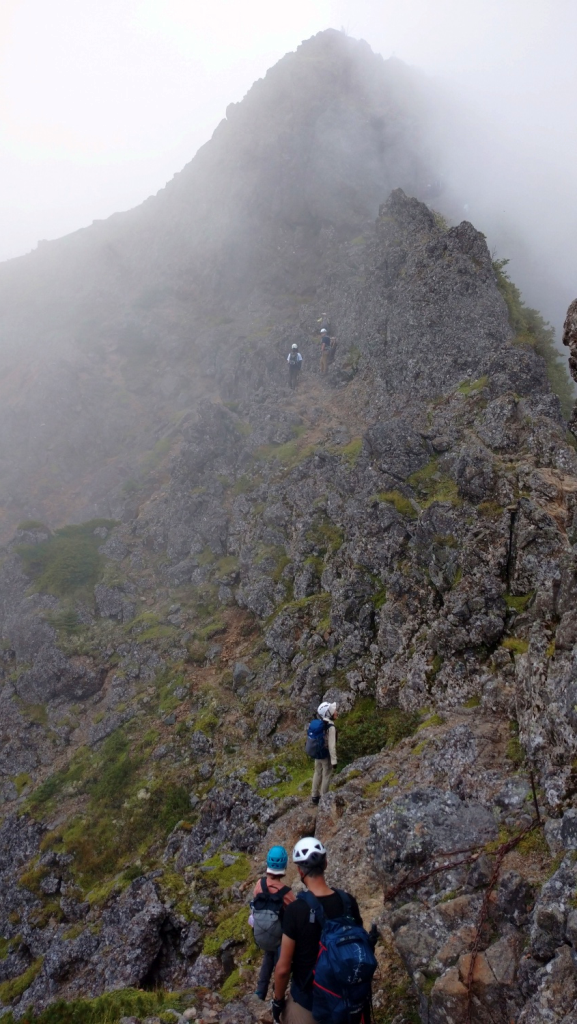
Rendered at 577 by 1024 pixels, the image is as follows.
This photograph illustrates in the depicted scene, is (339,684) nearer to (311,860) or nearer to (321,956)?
(311,860)

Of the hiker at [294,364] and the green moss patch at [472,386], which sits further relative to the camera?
the hiker at [294,364]

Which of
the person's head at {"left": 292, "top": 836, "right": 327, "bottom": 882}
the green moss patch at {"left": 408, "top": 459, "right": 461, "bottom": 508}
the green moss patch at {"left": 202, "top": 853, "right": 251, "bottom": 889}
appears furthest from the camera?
the green moss patch at {"left": 408, "top": 459, "right": 461, "bottom": 508}

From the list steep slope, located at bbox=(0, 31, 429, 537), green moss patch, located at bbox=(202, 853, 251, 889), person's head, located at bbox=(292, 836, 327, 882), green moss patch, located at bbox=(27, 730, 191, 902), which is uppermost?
steep slope, located at bbox=(0, 31, 429, 537)

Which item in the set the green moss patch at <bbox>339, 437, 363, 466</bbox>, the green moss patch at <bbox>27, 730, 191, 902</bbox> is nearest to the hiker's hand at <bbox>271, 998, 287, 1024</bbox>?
the green moss patch at <bbox>27, 730, 191, 902</bbox>

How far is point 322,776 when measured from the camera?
13.8 meters

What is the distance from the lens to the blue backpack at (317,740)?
1312 centimetres

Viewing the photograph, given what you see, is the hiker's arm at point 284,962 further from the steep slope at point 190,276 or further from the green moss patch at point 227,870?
the steep slope at point 190,276

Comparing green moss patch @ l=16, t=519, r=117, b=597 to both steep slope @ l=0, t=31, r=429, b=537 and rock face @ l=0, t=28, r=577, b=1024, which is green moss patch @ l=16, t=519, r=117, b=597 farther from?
steep slope @ l=0, t=31, r=429, b=537

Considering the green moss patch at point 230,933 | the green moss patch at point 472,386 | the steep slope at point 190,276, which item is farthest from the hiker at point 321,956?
the steep slope at point 190,276

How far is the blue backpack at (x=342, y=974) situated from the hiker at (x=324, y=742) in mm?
7358

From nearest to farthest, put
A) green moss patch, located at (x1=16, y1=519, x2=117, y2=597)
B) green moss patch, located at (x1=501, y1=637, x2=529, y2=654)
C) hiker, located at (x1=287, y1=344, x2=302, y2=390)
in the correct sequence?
green moss patch, located at (x1=501, y1=637, x2=529, y2=654), green moss patch, located at (x1=16, y1=519, x2=117, y2=597), hiker, located at (x1=287, y1=344, x2=302, y2=390)

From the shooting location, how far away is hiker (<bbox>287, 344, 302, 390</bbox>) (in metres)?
36.5

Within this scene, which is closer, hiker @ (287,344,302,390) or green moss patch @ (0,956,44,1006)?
green moss patch @ (0,956,44,1006)

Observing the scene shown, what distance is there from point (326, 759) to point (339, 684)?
419cm
